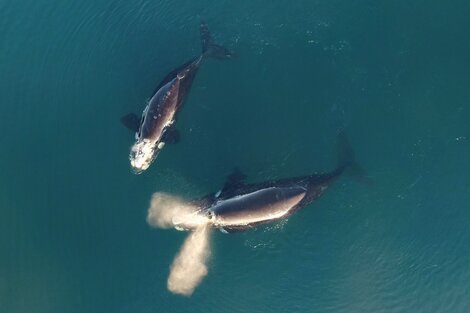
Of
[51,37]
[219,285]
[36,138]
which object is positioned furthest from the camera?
[51,37]

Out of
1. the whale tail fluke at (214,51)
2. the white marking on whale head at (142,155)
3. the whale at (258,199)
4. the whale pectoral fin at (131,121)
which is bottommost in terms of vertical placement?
the whale at (258,199)

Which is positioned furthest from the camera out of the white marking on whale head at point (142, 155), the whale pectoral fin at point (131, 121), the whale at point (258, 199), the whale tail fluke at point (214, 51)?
the whale tail fluke at point (214, 51)

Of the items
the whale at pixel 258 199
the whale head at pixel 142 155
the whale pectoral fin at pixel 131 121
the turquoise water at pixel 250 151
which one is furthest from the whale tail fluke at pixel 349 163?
the whale pectoral fin at pixel 131 121

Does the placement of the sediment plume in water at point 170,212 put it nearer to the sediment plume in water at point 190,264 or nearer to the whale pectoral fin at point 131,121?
the sediment plume in water at point 190,264

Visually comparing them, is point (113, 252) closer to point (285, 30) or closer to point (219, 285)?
A: point (219, 285)

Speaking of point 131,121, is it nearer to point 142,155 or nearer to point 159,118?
point 159,118

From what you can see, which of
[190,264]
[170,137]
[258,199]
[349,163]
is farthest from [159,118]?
[349,163]

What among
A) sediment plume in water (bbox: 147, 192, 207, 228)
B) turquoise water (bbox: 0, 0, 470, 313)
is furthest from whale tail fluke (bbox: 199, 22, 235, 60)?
sediment plume in water (bbox: 147, 192, 207, 228)

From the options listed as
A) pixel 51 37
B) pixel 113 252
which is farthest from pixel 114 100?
pixel 113 252
